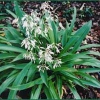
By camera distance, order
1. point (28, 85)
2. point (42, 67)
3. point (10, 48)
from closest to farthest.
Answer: point (28, 85)
point (42, 67)
point (10, 48)

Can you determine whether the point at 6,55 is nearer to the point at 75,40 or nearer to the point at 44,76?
the point at 44,76

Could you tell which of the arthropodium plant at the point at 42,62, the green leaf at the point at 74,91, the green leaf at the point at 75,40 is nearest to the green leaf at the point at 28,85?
the arthropodium plant at the point at 42,62

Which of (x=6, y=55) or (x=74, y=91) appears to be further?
(x=6, y=55)

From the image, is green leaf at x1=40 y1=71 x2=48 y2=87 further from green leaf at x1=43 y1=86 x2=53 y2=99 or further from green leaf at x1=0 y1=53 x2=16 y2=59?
green leaf at x1=0 y1=53 x2=16 y2=59

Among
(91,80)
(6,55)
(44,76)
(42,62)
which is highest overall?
(6,55)

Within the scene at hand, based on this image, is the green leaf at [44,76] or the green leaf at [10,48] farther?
the green leaf at [10,48]

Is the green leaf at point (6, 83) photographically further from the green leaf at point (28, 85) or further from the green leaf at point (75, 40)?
the green leaf at point (75, 40)

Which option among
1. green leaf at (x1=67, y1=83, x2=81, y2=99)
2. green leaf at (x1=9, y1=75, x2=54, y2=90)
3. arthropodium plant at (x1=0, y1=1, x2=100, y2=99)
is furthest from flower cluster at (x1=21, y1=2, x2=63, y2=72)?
green leaf at (x1=67, y1=83, x2=81, y2=99)

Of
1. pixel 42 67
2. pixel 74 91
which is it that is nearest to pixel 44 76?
pixel 42 67
